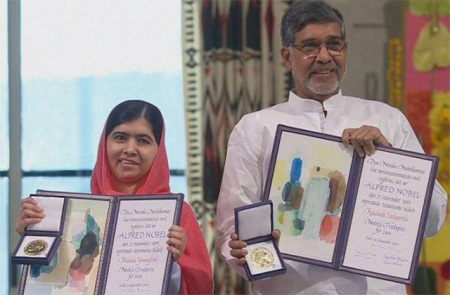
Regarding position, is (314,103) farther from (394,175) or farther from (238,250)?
(238,250)

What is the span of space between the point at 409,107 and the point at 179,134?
3.61ft

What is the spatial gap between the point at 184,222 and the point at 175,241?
21 centimetres

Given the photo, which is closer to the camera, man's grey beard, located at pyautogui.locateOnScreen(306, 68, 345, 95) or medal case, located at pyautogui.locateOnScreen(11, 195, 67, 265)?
medal case, located at pyautogui.locateOnScreen(11, 195, 67, 265)

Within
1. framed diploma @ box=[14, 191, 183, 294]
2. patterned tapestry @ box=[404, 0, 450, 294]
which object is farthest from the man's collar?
patterned tapestry @ box=[404, 0, 450, 294]

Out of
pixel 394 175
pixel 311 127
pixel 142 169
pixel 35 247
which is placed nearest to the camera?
pixel 35 247

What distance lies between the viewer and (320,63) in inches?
95.8

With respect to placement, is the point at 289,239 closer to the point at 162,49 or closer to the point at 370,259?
the point at 370,259

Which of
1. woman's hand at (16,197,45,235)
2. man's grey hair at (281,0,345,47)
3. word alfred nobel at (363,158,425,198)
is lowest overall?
woman's hand at (16,197,45,235)

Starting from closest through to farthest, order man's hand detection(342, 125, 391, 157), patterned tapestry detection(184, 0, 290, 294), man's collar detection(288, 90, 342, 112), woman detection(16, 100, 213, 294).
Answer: man's hand detection(342, 125, 391, 157)
woman detection(16, 100, 213, 294)
man's collar detection(288, 90, 342, 112)
patterned tapestry detection(184, 0, 290, 294)

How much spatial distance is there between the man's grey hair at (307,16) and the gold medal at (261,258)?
0.63 m

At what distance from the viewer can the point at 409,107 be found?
406 centimetres

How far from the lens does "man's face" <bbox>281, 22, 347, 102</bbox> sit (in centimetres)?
244

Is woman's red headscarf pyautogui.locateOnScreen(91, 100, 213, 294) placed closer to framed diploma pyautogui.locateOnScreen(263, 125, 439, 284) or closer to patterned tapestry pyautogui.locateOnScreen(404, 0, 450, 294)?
framed diploma pyautogui.locateOnScreen(263, 125, 439, 284)

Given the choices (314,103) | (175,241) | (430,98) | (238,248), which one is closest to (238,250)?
(238,248)
